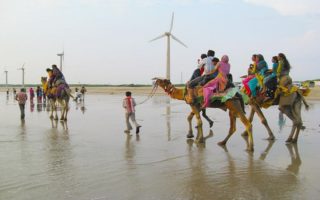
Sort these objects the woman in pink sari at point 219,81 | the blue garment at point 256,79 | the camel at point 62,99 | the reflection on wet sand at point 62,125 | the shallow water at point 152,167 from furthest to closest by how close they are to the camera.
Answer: the camel at point 62,99
the reflection on wet sand at point 62,125
the blue garment at point 256,79
the woman in pink sari at point 219,81
the shallow water at point 152,167

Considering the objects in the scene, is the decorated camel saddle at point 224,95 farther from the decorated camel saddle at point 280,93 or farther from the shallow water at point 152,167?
the shallow water at point 152,167

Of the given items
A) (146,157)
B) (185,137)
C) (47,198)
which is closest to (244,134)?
(185,137)

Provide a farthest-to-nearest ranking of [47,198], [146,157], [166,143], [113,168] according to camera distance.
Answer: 1. [166,143]
2. [146,157]
3. [113,168]
4. [47,198]

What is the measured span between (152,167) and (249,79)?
18.2ft

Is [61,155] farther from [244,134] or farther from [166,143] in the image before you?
[244,134]

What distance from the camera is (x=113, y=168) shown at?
318 inches

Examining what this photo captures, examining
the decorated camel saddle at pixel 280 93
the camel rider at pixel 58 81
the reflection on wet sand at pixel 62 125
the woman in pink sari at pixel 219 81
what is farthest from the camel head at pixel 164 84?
the camel rider at pixel 58 81

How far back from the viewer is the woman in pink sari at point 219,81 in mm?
10961

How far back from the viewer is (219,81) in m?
11.0

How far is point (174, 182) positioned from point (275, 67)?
6.54 m

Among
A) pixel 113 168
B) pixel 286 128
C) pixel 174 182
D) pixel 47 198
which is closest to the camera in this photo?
pixel 47 198

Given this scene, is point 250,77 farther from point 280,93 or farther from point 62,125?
point 62,125

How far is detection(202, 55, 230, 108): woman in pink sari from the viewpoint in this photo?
36.0 ft

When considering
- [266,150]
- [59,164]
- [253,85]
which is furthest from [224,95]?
[59,164]
